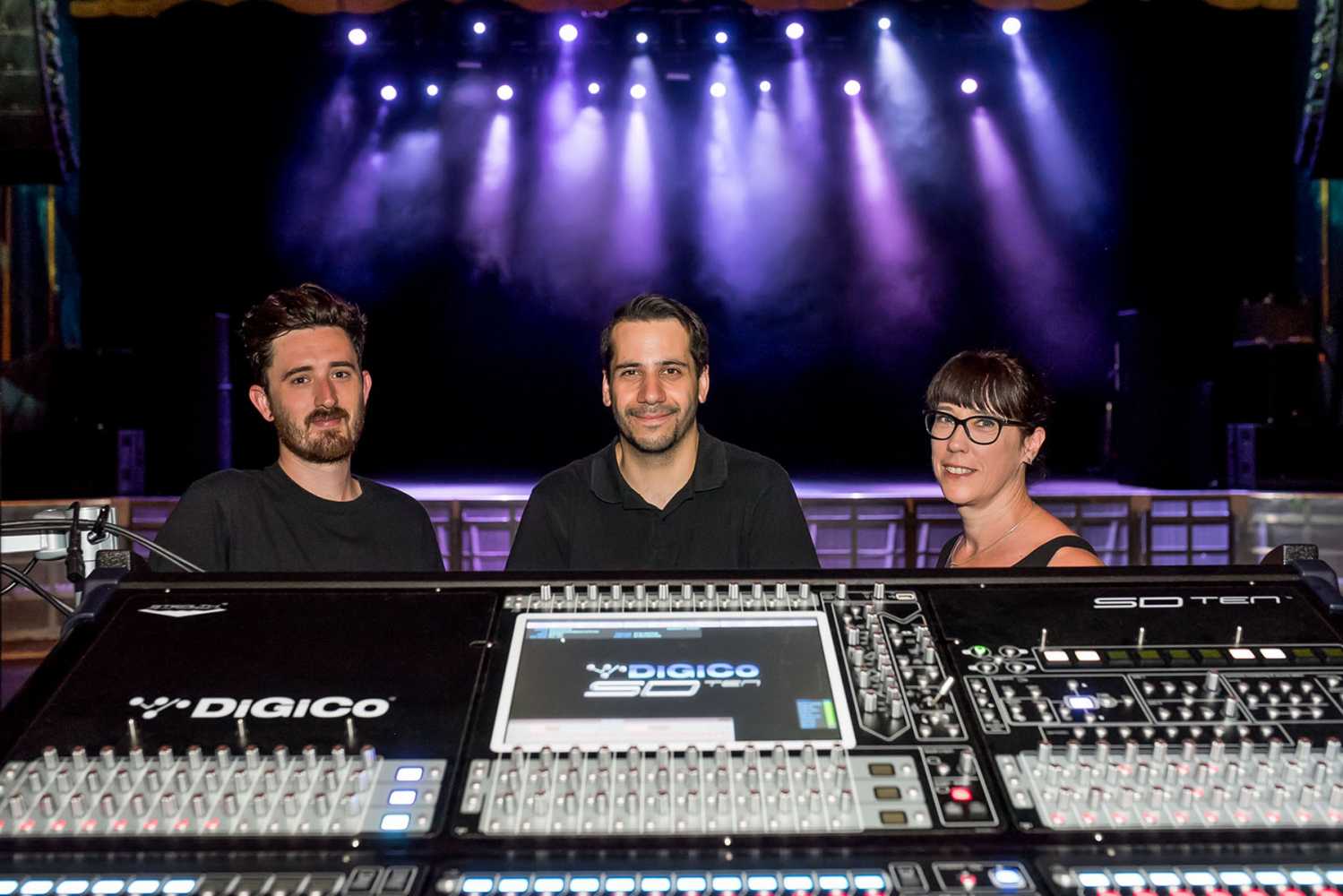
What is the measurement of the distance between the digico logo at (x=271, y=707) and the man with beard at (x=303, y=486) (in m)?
1.21

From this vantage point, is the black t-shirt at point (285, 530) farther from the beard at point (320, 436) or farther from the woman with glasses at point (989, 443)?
the woman with glasses at point (989, 443)

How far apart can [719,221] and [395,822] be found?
11320 mm

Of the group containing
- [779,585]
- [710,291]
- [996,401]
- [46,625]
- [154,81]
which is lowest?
[46,625]

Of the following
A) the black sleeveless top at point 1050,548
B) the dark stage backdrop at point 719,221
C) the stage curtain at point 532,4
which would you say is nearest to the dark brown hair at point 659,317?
the black sleeveless top at point 1050,548

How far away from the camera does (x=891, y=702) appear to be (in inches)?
47.8

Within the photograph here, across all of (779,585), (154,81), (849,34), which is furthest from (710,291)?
(779,585)

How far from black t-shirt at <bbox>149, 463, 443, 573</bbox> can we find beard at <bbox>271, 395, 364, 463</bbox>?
130 mm

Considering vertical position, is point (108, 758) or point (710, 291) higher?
point (710, 291)

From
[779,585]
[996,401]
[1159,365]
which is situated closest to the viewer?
[779,585]

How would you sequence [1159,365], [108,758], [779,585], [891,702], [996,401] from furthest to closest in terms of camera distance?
[1159,365], [996,401], [779,585], [891,702], [108,758]

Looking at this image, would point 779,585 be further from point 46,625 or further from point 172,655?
point 46,625

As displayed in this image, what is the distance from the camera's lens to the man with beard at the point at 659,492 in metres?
2.80

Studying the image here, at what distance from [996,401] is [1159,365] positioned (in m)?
7.81

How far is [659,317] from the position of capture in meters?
2.92
